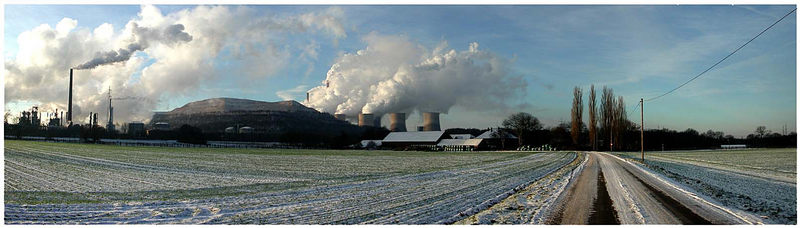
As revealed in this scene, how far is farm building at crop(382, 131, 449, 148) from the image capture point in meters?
98.9

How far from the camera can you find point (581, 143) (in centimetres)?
8138

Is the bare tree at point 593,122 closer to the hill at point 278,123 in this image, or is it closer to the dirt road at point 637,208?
the hill at point 278,123

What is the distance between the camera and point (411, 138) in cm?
10119

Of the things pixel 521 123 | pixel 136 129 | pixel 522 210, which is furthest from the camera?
pixel 521 123

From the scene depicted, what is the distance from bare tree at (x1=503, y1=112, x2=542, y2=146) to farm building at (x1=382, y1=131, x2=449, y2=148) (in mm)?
14923

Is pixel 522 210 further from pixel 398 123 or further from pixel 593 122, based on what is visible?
pixel 398 123

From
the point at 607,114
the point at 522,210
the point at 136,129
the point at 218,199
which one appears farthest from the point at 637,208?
the point at 607,114

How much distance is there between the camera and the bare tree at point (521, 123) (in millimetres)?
96938

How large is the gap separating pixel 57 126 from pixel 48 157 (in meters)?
1.70

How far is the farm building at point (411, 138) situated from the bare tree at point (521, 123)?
49.0 ft

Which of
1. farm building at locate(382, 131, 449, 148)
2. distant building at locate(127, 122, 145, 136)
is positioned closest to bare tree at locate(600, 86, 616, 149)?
farm building at locate(382, 131, 449, 148)

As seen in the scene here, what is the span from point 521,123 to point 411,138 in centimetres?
2274

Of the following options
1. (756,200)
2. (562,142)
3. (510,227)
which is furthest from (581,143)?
(510,227)

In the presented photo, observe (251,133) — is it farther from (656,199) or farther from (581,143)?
(656,199)
